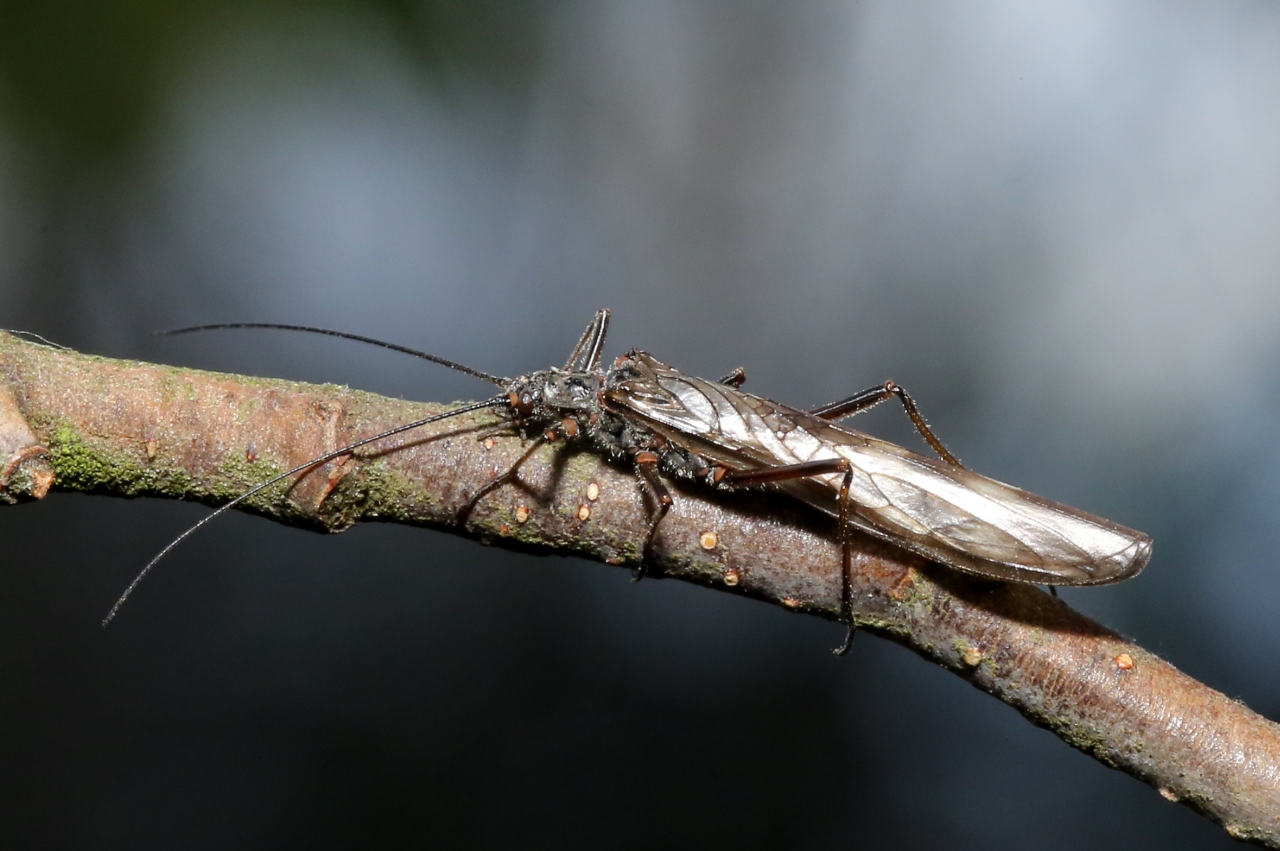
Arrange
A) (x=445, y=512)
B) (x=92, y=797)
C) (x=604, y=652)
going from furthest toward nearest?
(x=604, y=652) < (x=92, y=797) < (x=445, y=512)

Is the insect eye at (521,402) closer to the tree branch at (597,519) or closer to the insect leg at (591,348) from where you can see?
the tree branch at (597,519)

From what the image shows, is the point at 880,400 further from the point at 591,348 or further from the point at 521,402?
the point at 521,402

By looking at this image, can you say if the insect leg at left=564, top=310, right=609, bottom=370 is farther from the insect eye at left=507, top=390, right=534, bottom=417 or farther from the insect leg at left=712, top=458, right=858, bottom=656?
the insect leg at left=712, top=458, right=858, bottom=656

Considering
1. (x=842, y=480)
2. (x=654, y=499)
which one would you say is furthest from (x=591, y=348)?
(x=842, y=480)

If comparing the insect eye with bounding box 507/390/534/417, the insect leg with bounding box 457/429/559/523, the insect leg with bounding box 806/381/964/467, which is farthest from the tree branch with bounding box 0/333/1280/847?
the insect leg with bounding box 806/381/964/467

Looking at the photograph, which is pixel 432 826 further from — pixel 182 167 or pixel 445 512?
pixel 182 167

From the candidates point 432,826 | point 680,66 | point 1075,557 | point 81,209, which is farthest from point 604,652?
point 81,209

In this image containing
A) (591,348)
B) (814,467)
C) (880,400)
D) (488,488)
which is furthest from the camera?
(591,348)
